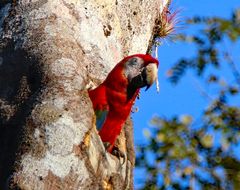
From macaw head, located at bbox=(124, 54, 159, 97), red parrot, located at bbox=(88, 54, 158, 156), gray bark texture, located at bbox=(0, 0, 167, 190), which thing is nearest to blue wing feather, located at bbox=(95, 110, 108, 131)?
red parrot, located at bbox=(88, 54, 158, 156)

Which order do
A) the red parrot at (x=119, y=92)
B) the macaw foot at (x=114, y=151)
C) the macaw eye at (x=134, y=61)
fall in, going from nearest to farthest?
the macaw foot at (x=114, y=151) < the red parrot at (x=119, y=92) < the macaw eye at (x=134, y=61)

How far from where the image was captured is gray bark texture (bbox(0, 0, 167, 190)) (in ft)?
8.39

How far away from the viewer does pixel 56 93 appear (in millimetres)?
2730

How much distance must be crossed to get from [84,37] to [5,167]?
838mm

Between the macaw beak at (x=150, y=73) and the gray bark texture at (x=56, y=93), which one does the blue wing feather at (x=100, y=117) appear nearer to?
the gray bark texture at (x=56, y=93)

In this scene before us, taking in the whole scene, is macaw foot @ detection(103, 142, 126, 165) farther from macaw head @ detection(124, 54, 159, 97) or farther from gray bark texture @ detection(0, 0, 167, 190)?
macaw head @ detection(124, 54, 159, 97)

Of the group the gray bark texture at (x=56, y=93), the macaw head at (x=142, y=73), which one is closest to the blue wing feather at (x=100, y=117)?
the gray bark texture at (x=56, y=93)

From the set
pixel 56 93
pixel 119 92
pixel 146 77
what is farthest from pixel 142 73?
pixel 56 93

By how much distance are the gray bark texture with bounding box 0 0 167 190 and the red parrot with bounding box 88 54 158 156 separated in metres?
0.06

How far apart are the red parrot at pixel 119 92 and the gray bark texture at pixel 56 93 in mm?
55

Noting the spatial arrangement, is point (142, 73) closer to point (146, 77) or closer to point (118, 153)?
point (146, 77)

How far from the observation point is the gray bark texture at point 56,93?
2.56 m

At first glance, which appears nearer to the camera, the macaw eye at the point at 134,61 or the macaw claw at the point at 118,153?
the macaw claw at the point at 118,153

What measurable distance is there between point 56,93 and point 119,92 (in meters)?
0.73
